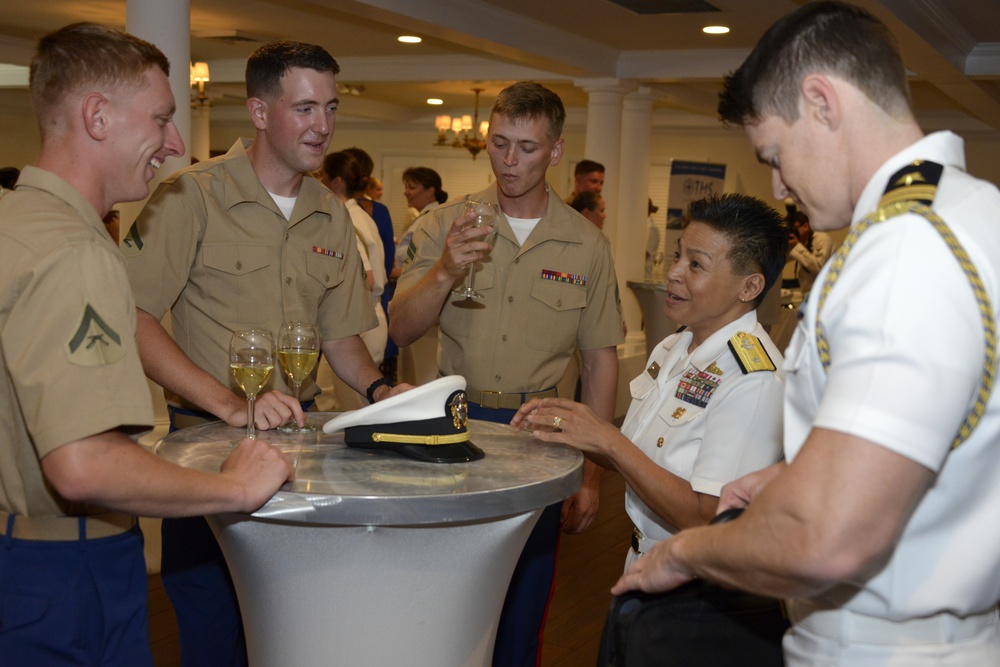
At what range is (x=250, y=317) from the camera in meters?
2.53

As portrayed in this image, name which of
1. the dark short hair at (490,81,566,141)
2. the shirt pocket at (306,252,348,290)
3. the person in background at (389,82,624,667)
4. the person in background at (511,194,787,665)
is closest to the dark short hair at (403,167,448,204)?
the person in background at (389,82,624,667)

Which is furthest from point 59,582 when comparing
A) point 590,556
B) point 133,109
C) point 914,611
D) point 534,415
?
point 590,556

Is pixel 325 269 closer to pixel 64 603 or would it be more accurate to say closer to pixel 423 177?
pixel 64 603

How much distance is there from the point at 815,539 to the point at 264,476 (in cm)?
93

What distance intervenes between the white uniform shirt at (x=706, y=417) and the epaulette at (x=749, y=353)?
0.05ft

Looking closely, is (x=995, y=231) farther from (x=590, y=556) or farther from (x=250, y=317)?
(x=590, y=556)

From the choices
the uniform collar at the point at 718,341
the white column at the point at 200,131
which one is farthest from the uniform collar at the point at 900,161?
the white column at the point at 200,131

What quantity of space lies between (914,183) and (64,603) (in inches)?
57.3

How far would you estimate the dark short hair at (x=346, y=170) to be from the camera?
629cm

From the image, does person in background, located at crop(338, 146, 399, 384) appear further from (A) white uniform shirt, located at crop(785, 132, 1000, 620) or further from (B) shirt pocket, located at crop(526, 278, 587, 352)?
(A) white uniform shirt, located at crop(785, 132, 1000, 620)

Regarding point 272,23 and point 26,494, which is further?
point 272,23

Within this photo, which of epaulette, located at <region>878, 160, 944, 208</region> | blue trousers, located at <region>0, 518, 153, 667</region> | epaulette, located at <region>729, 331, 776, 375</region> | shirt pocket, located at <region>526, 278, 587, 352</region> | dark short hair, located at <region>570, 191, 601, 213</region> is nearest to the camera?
epaulette, located at <region>878, 160, 944, 208</region>

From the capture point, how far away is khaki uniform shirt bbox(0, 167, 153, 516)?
1.40 meters

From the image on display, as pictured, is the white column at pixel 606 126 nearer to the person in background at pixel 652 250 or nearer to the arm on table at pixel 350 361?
the person in background at pixel 652 250
